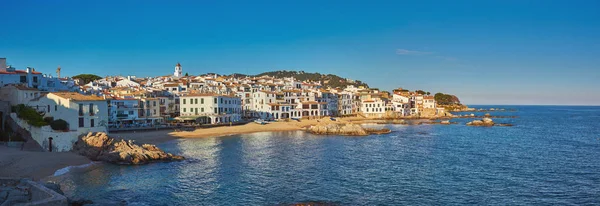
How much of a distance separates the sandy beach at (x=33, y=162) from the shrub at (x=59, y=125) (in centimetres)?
331

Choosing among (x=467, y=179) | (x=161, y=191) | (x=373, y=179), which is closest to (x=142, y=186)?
(x=161, y=191)

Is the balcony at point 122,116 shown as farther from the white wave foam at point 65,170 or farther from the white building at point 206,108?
the white wave foam at point 65,170

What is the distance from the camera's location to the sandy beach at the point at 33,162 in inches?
1042

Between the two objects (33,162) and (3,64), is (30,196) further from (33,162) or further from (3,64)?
(3,64)

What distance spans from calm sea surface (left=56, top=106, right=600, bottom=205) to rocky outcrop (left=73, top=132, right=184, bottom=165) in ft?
4.81

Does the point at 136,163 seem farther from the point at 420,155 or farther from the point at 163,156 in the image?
the point at 420,155

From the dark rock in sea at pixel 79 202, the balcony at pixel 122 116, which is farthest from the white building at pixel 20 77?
Result: the dark rock in sea at pixel 79 202

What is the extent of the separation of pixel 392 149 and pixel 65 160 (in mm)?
30231

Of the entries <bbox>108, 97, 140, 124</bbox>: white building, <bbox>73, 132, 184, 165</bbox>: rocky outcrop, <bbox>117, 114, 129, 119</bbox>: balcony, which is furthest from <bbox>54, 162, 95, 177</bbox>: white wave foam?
<bbox>117, 114, 129, 119</bbox>: balcony

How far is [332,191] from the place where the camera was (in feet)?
79.5

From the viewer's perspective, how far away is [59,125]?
35.8m

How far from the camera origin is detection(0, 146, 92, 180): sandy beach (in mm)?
26473

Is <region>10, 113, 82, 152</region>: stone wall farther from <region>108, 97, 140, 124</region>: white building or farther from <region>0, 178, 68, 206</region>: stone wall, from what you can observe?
<region>108, 97, 140, 124</region>: white building

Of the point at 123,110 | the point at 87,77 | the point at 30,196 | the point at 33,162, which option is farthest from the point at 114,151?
the point at 87,77
